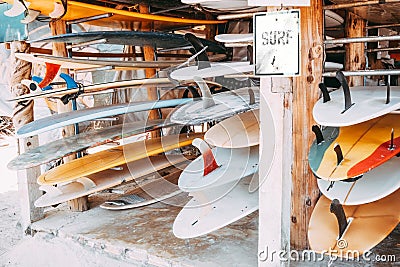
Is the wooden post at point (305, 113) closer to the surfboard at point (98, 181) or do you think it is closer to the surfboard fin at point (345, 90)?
the surfboard fin at point (345, 90)

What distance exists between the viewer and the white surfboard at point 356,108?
1.39 meters

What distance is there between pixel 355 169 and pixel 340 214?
0.21 metres

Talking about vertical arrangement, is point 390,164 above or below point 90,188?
above

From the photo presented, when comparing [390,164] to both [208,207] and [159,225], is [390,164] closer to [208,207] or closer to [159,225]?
[208,207]

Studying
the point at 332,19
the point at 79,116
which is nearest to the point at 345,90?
the point at 332,19

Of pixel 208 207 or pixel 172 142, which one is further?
pixel 172 142

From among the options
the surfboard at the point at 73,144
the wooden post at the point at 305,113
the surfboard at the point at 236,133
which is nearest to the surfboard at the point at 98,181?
the surfboard at the point at 73,144

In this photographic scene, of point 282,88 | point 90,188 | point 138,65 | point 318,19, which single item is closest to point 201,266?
point 282,88

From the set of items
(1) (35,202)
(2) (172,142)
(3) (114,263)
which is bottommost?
(3) (114,263)

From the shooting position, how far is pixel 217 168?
2.04 m

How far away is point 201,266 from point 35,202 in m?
1.25

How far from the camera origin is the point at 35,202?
2.50 m

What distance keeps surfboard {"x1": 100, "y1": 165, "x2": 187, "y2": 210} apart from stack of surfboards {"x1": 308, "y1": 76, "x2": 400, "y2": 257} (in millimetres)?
1377

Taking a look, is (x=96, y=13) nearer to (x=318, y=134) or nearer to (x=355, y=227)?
(x=318, y=134)
